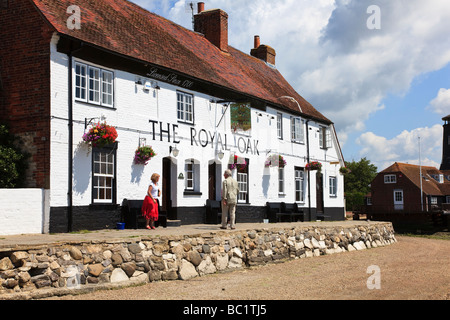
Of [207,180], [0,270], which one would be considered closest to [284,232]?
[207,180]

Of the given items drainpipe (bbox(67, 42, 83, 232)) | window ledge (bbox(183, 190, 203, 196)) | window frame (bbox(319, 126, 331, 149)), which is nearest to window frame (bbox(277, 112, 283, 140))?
window frame (bbox(319, 126, 331, 149))

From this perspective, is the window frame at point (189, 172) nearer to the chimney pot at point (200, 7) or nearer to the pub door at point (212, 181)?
the pub door at point (212, 181)

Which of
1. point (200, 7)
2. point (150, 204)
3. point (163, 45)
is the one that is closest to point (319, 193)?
point (200, 7)

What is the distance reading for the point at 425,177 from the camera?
5991 centimetres

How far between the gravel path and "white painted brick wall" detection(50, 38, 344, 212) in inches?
195

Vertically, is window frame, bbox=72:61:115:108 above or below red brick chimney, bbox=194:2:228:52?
below

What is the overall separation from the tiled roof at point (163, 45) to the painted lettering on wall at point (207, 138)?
197cm

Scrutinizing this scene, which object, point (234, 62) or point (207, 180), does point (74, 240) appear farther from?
point (234, 62)

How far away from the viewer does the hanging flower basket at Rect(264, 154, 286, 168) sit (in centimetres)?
2403

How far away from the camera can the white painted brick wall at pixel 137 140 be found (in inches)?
563

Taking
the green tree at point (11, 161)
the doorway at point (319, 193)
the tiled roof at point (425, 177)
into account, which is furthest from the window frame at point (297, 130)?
the tiled roof at point (425, 177)

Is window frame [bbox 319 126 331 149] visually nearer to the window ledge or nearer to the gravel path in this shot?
the window ledge

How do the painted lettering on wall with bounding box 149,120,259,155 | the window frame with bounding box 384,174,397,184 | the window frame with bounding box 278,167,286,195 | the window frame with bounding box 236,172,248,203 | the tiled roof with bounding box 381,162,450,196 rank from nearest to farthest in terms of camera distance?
1. the painted lettering on wall with bounding box 149,120,259,155
2. the window frame with bounding box 236,172,248,203
3. the window frame with bounding box 278,167,286,195
4. the tiled roof with bounding box 381,162,450,196
5. the window frame with bounding box 384,174,397,184

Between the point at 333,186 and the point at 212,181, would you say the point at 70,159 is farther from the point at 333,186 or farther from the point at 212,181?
the point at 333,186
